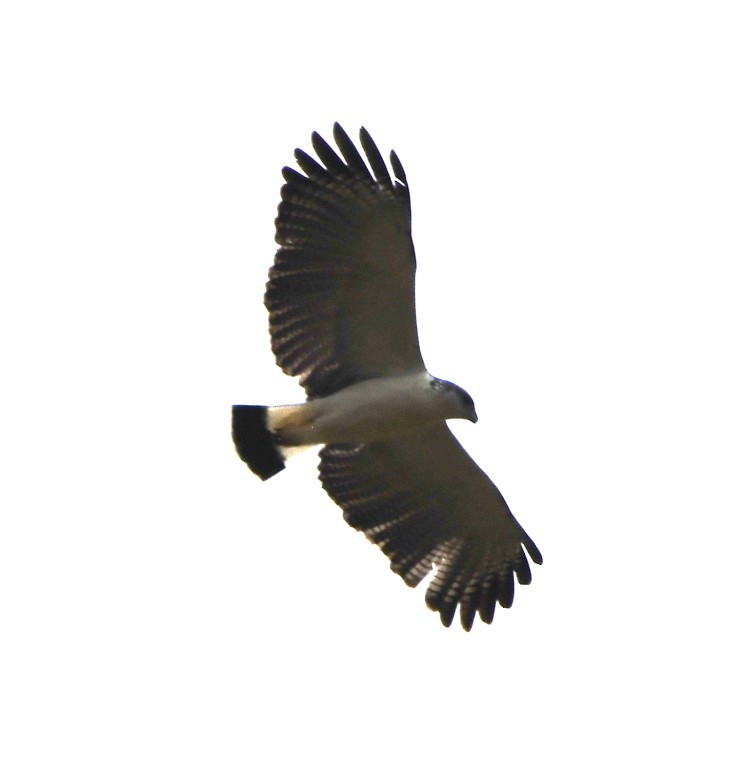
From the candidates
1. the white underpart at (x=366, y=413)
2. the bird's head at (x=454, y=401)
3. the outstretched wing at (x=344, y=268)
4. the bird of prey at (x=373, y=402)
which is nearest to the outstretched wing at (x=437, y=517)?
the bird of prey at (x=373, y=402)

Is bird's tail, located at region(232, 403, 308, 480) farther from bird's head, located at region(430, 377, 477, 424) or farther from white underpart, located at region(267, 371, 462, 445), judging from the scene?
bird's head, located at region(430, 377, 477, 424)

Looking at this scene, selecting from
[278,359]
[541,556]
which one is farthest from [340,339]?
[541,556]

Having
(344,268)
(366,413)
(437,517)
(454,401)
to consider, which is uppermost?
(344,268)

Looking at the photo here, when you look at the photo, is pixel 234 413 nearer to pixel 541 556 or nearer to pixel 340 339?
pixel 340 339

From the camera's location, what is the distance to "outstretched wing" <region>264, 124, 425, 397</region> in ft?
38.1

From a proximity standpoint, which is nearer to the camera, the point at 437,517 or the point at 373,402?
the point at 373,402

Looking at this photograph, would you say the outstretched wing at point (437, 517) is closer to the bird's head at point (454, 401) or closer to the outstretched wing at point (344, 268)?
the bird's head at point (454, 401)

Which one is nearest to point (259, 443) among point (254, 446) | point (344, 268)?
point (254, 446)

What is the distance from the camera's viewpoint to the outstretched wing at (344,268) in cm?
1161

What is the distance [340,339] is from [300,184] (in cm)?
107

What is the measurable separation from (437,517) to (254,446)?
1.43 meters

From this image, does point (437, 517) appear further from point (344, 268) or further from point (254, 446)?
point (344, 268)

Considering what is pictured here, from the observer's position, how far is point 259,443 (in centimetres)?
1240

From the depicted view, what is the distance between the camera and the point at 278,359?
1212 cm
